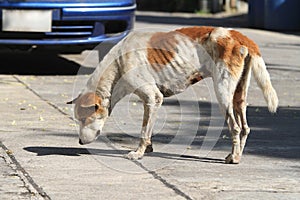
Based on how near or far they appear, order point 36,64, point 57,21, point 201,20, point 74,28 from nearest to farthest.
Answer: point 57,21
point 74,28
point 36,64
point 201,20

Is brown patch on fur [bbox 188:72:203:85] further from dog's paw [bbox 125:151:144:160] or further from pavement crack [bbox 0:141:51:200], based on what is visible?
pavement crack [bbox 0:141:51:200]

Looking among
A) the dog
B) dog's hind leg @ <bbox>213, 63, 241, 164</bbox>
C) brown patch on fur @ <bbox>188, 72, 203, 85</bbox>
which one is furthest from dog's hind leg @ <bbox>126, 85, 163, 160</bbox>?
dog's hind leg @ <bbox>213, 63, 241, 164</bbox>

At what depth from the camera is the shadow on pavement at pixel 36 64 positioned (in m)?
11.6

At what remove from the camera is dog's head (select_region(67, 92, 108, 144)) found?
664 cm

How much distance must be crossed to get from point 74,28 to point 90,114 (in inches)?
175

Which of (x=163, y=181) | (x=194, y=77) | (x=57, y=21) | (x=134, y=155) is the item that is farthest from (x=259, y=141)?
(x=57, y=21)

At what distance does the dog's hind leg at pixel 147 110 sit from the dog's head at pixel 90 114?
290 millimetres

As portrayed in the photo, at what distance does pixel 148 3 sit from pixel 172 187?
80.9 ft

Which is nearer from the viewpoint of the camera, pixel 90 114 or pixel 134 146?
pixel 90 114

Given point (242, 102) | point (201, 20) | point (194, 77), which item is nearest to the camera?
point (194, 77)

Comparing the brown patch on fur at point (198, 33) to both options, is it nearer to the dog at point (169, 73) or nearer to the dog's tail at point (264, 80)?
the dog at point (169, 73)

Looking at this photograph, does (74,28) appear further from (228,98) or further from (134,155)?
(228,98)

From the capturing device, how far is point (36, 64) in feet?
40.5

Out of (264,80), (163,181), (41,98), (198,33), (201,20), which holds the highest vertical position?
(198,33)
